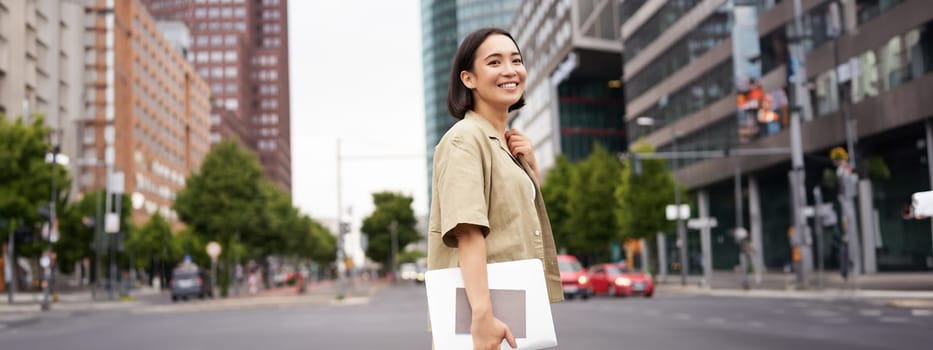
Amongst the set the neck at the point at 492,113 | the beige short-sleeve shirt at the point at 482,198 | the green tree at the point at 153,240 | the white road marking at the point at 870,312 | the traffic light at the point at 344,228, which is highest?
the green tree at the point at 153,240

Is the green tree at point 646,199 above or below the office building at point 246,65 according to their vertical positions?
below

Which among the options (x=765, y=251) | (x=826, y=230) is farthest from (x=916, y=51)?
(x=765, y=251)

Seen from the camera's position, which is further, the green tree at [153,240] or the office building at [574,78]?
the green tree at [153,240]

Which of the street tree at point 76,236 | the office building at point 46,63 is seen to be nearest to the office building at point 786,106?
the office building at point 46,63

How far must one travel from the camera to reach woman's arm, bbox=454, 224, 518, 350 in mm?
2453

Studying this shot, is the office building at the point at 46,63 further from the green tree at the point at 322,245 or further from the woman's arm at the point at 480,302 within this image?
the woman's arm at the point at 480,302

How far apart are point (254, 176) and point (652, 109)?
1086 inches

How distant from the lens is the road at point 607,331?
12.9 m

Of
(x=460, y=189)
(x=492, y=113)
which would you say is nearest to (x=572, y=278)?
(x=492, y=113)

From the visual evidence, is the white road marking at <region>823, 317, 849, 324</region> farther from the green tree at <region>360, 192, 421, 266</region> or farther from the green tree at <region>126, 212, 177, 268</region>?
the green tree at <region>360, 192, 421, 266</region>

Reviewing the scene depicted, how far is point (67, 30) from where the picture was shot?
75.6m

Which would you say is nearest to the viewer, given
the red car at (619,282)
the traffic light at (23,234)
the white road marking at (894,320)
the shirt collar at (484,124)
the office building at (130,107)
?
the shirt collar at (484,124)

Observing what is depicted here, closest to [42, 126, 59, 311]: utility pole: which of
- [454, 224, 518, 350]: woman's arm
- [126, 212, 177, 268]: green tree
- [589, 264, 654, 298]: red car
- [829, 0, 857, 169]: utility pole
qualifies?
[589, 264, 654, 298]: red car

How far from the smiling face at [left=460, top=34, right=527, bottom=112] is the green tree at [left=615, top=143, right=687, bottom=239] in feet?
156
